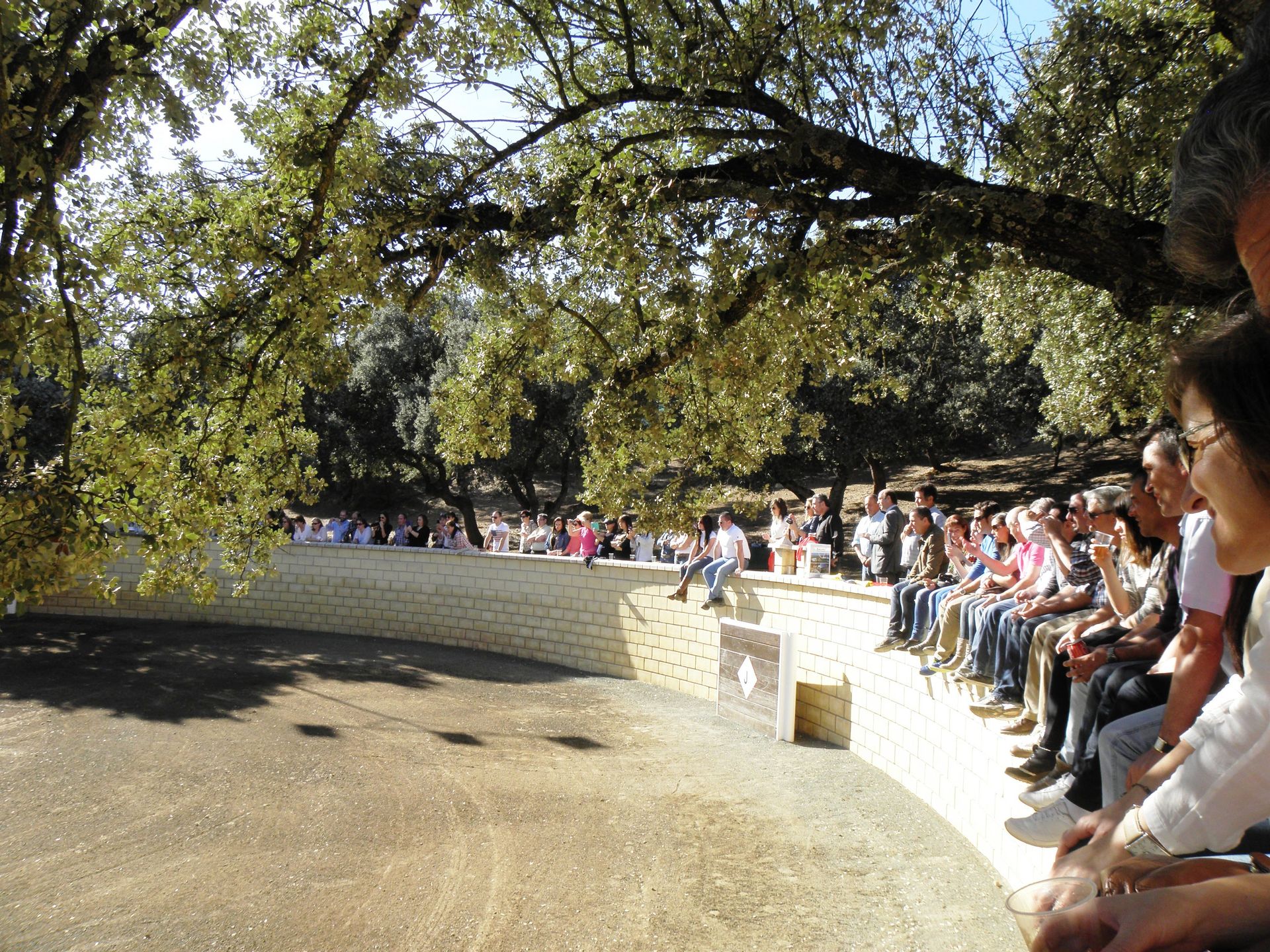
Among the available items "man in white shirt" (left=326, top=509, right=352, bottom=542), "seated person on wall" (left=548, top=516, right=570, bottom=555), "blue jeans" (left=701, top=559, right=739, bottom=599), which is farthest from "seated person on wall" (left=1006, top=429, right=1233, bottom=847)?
"man in white shirt" (left=326, top=509, right=352, bottom=542)

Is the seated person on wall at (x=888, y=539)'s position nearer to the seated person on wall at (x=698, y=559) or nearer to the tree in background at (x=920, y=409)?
the seated person on wall at (x=698, y=559)

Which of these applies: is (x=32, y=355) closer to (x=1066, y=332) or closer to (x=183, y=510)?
(x=183, y=510)

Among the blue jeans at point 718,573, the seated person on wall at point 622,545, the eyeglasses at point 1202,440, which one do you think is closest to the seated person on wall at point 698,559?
the blue jeans at point 718,573

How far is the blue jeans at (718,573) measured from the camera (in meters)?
12.3

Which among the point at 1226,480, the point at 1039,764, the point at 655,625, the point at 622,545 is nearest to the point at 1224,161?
the point at 1226,480

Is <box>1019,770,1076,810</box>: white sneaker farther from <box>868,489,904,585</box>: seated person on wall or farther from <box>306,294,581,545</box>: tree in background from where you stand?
<box>306,294,581,545</box>: tree in background

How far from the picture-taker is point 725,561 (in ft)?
40.8

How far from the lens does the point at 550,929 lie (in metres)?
5.68

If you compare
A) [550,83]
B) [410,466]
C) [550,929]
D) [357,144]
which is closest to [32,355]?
[357,144]

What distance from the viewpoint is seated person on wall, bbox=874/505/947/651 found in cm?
858

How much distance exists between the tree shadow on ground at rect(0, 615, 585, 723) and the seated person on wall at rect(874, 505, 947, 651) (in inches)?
265

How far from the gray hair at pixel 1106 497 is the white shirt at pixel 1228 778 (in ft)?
12.9

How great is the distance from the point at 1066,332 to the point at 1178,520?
8718 millimetres

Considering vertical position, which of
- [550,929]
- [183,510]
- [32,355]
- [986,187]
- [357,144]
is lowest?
[550,929]
